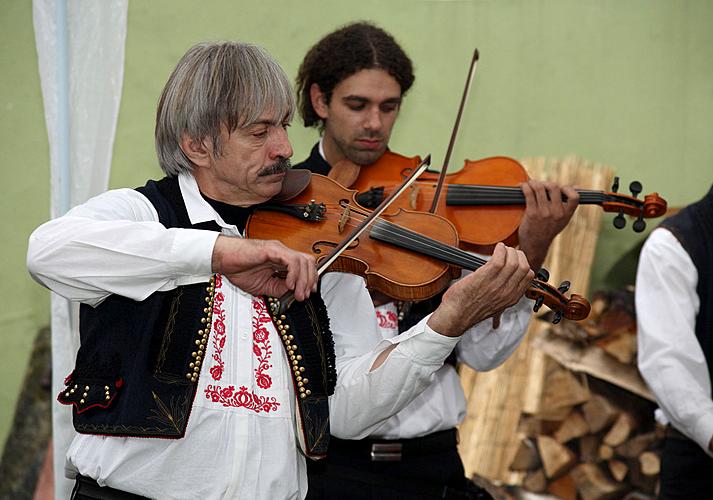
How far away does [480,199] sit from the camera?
2.26 metres

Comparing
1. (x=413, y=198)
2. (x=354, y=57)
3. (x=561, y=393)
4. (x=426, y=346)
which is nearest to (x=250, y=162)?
(x=426, y=346)

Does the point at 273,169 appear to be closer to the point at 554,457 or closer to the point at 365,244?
the point at 365,244

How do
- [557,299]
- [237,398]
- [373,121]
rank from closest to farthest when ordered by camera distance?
[237,398] < [557,299] < [373,121]

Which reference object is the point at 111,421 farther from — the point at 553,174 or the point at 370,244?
the point at 553,174

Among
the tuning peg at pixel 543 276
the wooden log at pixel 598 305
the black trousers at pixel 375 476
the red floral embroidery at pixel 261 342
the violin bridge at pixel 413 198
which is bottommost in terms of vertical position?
the black trousers at pixel 375 476

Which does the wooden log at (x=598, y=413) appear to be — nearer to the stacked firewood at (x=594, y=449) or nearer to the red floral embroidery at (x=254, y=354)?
the stacked firewood at (x=594, y=449)

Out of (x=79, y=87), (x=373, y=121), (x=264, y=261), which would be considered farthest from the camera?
(x=373, y=121)

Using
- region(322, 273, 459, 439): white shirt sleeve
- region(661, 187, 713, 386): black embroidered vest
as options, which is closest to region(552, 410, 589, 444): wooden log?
region(661, 187, 713, 386): black embroidered vest

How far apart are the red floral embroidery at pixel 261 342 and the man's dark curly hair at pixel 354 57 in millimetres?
977

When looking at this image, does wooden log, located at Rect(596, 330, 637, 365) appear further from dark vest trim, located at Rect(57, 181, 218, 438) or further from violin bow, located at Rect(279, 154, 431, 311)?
dark vest trim, located at Rect(57, 181, 218, 438)

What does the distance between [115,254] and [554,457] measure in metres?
2.43

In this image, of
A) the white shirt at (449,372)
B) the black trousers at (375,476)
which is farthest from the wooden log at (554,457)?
the black trousers at (375,476)

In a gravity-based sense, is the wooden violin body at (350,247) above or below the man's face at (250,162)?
below

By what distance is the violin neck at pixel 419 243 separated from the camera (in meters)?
1.85
